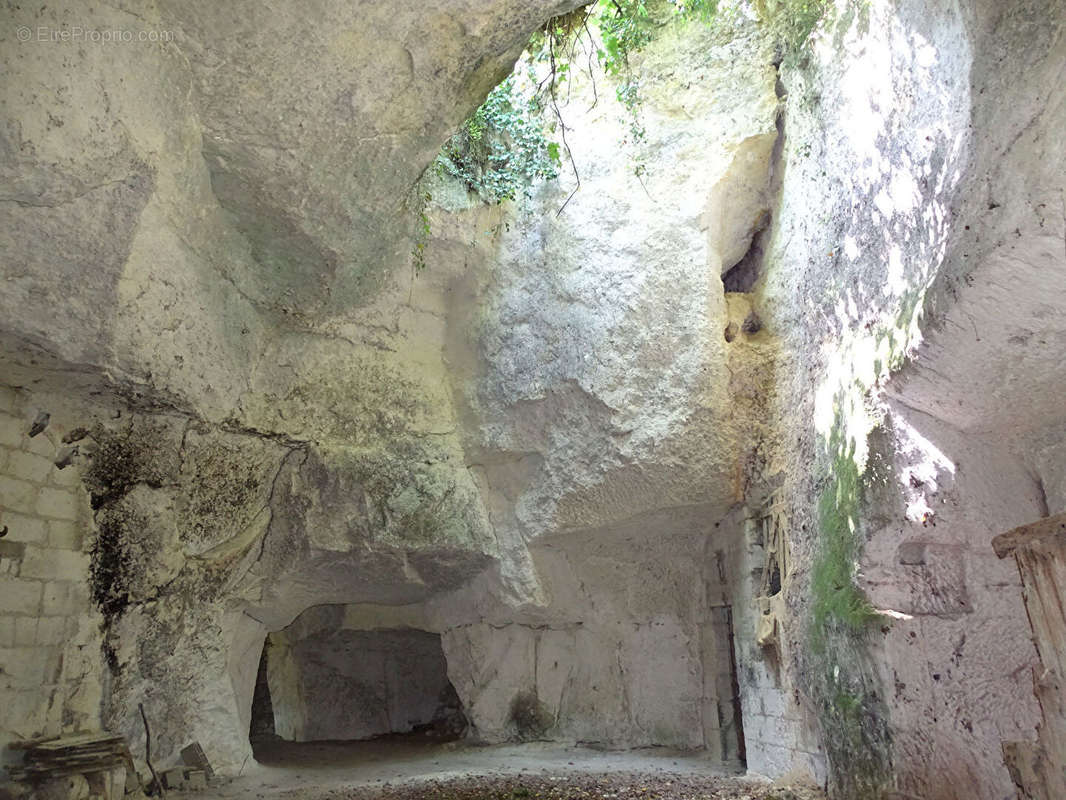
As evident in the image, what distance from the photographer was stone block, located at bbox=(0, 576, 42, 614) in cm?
417

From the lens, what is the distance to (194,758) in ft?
17.2

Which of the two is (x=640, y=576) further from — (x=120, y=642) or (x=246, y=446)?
(x=120, y=642)

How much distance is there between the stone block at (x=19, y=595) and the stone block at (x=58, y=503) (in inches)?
15.7

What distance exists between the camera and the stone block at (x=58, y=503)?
14.6 ft

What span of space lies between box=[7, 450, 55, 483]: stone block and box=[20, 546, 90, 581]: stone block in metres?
0.40

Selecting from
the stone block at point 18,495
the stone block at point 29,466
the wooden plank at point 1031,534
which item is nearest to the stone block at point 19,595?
the stone block at point 18,495

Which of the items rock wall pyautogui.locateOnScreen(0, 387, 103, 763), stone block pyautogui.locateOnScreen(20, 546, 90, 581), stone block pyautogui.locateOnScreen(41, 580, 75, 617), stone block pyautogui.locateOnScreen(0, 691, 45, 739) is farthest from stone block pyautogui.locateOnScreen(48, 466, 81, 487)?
stone block pyautogui.locateOnScreen(0, 691, 45, 739)

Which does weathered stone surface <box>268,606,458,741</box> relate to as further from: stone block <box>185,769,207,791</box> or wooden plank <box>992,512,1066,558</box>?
wooden plank <box>992,512,1066,558</box>

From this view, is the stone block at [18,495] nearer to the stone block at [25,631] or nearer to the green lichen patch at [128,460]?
the green lichen patch at [128,460]

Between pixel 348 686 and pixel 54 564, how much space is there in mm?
5701

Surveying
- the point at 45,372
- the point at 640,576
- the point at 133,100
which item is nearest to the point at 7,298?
the point at 45,372

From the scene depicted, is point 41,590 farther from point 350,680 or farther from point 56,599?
point 350,680

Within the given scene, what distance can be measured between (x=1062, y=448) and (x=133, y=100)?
496 cm

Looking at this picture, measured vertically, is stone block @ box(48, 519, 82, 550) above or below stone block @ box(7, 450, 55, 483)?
below
